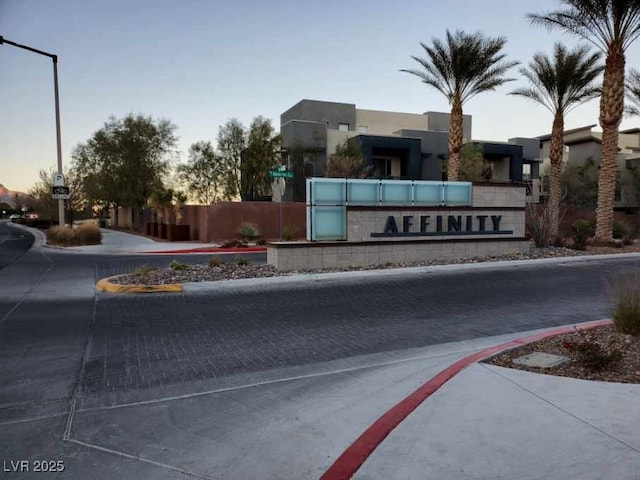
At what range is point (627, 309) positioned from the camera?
248 inches

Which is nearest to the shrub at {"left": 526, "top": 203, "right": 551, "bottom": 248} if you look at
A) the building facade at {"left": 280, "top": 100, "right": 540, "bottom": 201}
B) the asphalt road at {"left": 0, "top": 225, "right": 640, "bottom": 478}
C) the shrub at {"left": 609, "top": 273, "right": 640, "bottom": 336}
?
the asphalt road at {"left": 0, "top": 225, "right": 640, "bottom": 478}

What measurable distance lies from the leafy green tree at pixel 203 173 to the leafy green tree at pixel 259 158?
2724 millimetres

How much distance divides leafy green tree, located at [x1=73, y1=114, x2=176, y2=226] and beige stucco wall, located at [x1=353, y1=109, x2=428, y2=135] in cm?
1744

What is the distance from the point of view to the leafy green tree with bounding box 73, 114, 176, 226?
123 ft

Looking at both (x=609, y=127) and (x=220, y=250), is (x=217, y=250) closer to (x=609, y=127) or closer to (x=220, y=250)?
(x=220, y=250)

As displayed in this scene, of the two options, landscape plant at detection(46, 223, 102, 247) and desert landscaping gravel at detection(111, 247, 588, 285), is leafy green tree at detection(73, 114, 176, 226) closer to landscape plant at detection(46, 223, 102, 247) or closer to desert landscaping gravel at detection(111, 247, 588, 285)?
landscape plant at detection(46, 223, 102, 247)

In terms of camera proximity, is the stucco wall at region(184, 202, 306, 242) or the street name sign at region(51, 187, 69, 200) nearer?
the street name sign at region(51, 187, 69, 200)

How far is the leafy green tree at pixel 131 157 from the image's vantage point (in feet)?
123

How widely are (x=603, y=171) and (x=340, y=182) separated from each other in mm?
14514

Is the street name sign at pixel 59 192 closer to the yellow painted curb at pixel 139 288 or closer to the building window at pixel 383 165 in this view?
the yellow painted curb at pixel 139 288

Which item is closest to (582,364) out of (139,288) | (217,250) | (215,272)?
(139,288)

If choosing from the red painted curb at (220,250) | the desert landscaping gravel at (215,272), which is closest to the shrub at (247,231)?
the red painted curb at (220,250)

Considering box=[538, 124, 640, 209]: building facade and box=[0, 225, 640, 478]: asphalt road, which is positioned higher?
box=[538, 124, 640, 209]: building facade

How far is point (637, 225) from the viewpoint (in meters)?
30.3
